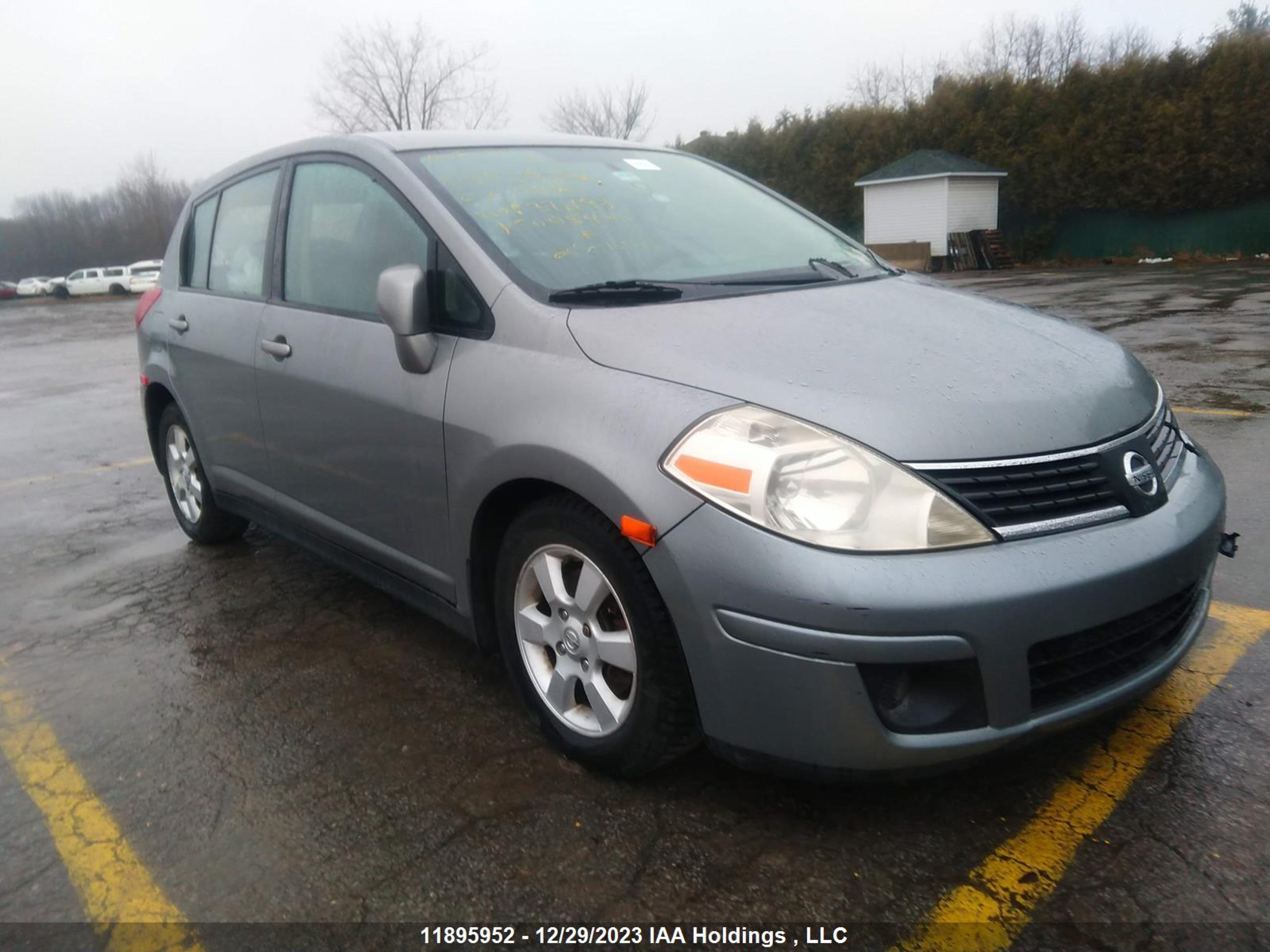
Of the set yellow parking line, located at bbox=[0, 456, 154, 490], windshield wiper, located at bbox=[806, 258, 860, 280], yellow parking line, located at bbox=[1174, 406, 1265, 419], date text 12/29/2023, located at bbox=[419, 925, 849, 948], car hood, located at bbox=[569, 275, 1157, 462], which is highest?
windshield wiper, located at bbox=[806, 258, 860, 280]

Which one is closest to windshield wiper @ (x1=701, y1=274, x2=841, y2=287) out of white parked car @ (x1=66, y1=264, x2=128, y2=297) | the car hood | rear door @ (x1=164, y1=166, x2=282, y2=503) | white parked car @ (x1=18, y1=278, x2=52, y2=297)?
the car hood

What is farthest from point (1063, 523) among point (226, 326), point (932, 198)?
point (932, 198)

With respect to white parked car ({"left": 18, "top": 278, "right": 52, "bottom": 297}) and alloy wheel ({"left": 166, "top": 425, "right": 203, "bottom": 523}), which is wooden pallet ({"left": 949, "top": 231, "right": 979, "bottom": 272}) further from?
white parked car ({"left": 18, "top": 278, "right": 52, "bottom": 297})

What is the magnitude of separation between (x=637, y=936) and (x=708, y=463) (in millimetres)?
957

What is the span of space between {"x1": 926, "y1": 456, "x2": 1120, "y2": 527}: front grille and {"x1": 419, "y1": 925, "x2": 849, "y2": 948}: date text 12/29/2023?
2.91ft

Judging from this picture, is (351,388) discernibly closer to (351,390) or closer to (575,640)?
(351,390)

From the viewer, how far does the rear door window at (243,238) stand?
378 centimetres

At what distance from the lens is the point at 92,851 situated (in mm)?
2373

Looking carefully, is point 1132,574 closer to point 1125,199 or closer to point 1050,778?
point 1050,778

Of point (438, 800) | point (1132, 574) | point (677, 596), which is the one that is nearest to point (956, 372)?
point (1132, 574)

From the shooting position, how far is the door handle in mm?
3412

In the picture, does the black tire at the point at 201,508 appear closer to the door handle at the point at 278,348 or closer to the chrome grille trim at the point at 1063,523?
the door handle at the point at 278,348

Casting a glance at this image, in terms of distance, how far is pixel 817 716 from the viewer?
2002 mm

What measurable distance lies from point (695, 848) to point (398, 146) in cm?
228
